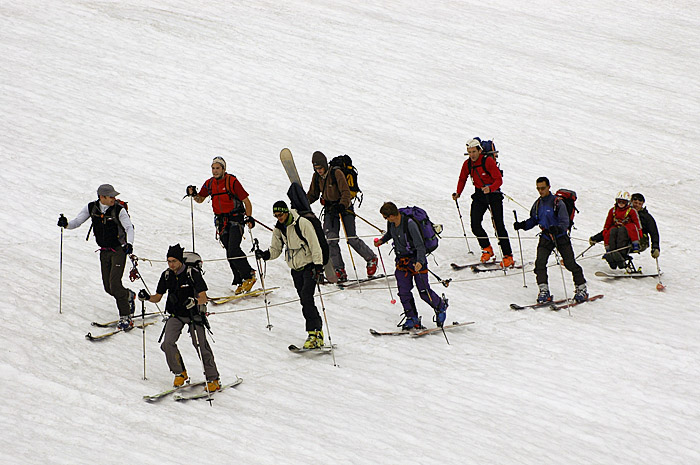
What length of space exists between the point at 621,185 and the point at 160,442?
16.6 meters

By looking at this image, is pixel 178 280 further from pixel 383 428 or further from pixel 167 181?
pixel 167 181

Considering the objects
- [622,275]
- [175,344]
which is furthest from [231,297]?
[622,275]

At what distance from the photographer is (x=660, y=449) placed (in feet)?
26.4

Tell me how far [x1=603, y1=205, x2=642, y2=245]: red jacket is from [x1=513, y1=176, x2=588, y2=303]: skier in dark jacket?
7.25 ft

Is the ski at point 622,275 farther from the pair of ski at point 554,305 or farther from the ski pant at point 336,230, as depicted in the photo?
the ski pant at point 336,230

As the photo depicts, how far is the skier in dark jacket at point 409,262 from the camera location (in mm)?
10203

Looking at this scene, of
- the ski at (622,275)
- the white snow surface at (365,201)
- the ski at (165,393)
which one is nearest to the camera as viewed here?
the white snow surface at (365,201)

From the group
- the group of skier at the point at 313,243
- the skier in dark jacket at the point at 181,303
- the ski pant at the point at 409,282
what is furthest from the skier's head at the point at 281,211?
the ski pant at the point at 409,282

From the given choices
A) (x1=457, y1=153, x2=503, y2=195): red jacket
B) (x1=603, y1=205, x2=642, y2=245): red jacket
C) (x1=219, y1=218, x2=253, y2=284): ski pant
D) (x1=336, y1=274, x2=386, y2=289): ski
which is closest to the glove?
(x1=219, y1=218, x2=253, y2=284): ski pant

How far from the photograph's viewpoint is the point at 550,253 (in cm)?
1185

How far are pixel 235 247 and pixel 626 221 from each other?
23.9 ft

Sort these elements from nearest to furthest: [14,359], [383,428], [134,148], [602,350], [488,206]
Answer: [383,428]
[14,359]
[602,350]
[488,206]
[134,148]

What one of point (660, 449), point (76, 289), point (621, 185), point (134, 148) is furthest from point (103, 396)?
point (621, 185)

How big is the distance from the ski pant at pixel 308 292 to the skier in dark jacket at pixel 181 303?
165cm
